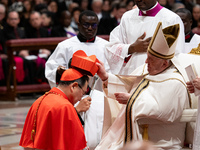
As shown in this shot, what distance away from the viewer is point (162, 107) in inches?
163

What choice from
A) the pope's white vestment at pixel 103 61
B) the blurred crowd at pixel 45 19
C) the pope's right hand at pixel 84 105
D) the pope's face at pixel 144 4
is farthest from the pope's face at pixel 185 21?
the blurred crowd at pixel 45 19

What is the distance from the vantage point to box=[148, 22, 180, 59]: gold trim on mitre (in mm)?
4105

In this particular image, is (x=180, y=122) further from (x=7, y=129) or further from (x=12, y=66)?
(x=12, y=66)

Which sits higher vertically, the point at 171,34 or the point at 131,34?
the point at 171,34

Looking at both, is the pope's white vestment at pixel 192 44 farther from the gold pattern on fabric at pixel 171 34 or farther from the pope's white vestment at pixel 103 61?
the gold pattern on fabric at pixel 171 34

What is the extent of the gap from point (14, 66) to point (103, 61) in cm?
471

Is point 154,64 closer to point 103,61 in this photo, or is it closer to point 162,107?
point 162,107

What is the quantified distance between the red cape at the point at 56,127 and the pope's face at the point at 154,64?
2.81ft

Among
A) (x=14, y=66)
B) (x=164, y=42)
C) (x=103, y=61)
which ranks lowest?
(x=14, y=66)

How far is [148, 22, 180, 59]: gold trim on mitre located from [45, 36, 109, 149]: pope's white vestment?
1.96 metres

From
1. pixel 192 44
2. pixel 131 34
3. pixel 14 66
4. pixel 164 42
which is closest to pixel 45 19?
pixel 14 66

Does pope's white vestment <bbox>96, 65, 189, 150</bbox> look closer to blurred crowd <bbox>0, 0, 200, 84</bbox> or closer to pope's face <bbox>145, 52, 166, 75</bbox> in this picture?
pope's face <bbox>145, 52, 166, 75</bbox>

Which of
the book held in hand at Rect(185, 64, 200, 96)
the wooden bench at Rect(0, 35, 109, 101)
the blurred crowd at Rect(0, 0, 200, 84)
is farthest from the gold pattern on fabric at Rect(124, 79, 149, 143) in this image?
the blurred crowd at Rect(0, 0, 200, 84)

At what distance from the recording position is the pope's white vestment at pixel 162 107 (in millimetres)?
4148
